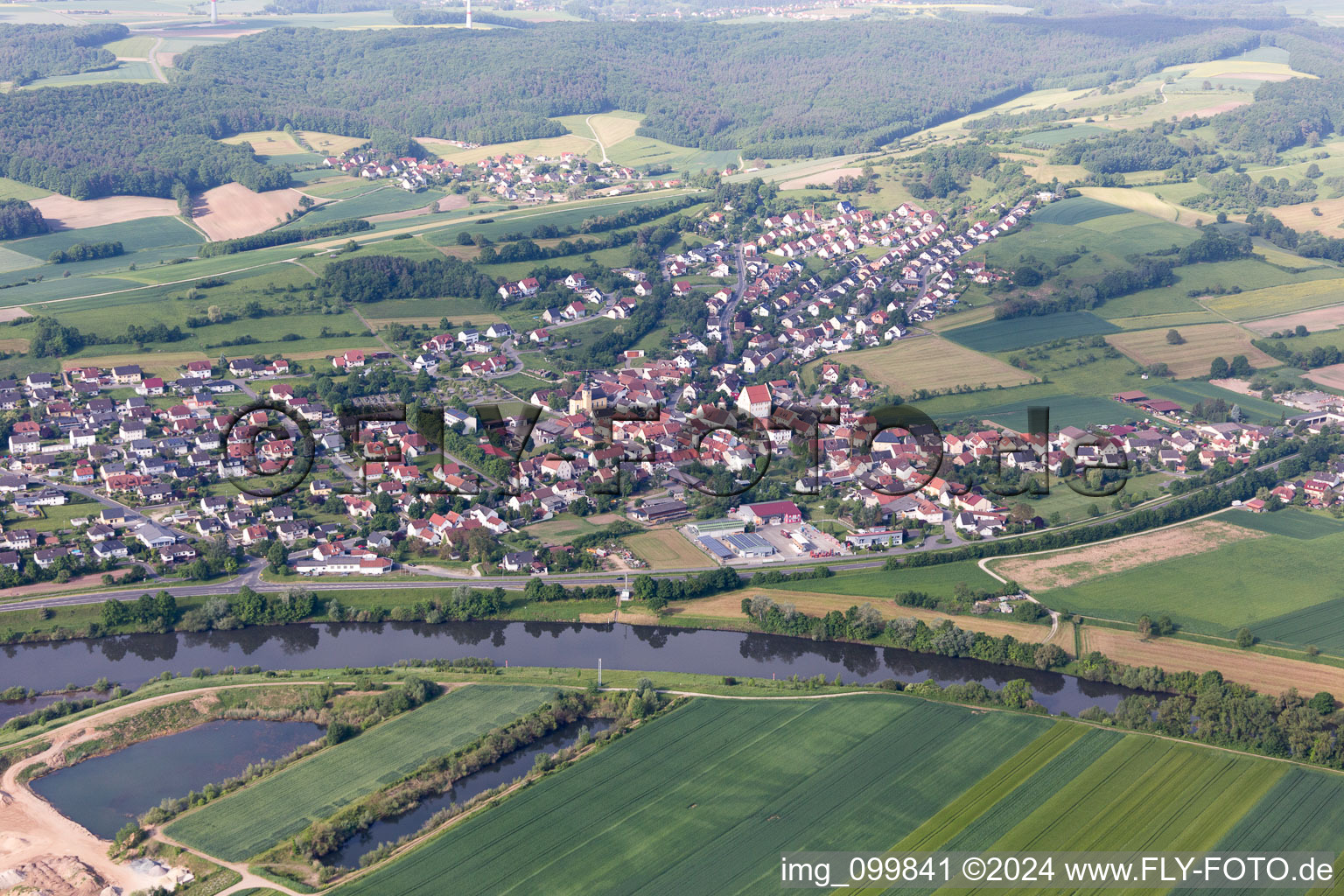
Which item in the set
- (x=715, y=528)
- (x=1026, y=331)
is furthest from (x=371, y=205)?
(x=715, y=528)

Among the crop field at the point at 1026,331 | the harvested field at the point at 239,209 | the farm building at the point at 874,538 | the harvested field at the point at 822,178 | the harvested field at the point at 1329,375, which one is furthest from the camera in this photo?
the harvested field at the point at 822,178

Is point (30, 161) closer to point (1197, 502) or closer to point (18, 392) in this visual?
point (18, 392)

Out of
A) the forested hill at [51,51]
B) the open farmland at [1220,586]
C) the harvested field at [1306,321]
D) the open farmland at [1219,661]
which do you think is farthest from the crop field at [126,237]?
the harvested field at [1306,321]

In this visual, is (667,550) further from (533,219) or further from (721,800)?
(533,219)

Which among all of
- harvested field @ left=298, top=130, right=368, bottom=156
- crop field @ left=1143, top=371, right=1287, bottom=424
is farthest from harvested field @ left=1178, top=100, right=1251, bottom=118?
harvested field @ left=298, top=130, right=368, bottom=156

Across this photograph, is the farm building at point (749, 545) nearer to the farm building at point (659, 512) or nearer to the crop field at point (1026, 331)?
the farm building at point (659, 512)

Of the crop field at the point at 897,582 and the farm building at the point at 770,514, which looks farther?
the farm building at the point at 770,514
